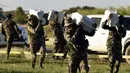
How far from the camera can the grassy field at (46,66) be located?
520 inches

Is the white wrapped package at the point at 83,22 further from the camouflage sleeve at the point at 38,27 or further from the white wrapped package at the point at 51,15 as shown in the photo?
the camouflage sleeve at the point at 38,27

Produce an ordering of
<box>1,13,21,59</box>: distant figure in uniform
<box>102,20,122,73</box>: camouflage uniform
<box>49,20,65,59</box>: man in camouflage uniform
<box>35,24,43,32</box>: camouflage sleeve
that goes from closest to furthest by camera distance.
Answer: <box>102,20,122,73</box>: camouflage uniform → <box>35,24,43,32</box>: camouflage sleeve → <box>1,13,21,59</box>: distant figure in uniform → <box>49,20,65,59</box>: man in camouflage uniform

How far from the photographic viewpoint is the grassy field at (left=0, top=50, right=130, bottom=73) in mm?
13208

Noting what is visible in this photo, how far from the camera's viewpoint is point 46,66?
48.4 ft

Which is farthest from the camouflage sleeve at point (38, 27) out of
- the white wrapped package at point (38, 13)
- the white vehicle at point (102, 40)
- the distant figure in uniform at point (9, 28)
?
the white vehicle at point (102, 40)

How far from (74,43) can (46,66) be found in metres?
5.35

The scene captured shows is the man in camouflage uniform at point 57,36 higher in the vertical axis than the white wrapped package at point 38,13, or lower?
lower

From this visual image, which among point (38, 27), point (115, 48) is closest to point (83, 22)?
point (115, 48)

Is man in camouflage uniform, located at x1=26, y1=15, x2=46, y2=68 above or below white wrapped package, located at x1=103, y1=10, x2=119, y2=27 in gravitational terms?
below

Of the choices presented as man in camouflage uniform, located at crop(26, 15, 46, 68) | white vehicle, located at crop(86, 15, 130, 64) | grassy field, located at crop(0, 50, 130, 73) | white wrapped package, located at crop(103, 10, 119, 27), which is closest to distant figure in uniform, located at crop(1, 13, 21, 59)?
grassy field, located at crop(0, 50, 130, 73)

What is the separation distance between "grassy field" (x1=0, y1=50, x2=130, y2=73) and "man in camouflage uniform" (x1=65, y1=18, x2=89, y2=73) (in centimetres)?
346

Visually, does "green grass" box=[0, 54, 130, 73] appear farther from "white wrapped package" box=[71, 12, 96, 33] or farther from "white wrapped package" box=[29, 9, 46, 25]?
"white wrapped package" box=[71, 12, 96, 33]

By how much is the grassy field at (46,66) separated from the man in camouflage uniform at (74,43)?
346 cm

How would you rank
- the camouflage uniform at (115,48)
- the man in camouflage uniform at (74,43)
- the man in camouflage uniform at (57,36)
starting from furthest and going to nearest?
the man in camouflage uniform at (57,36) < the camouflage uniform at (115,48) < the man in camouflage uniform at (74,43)
